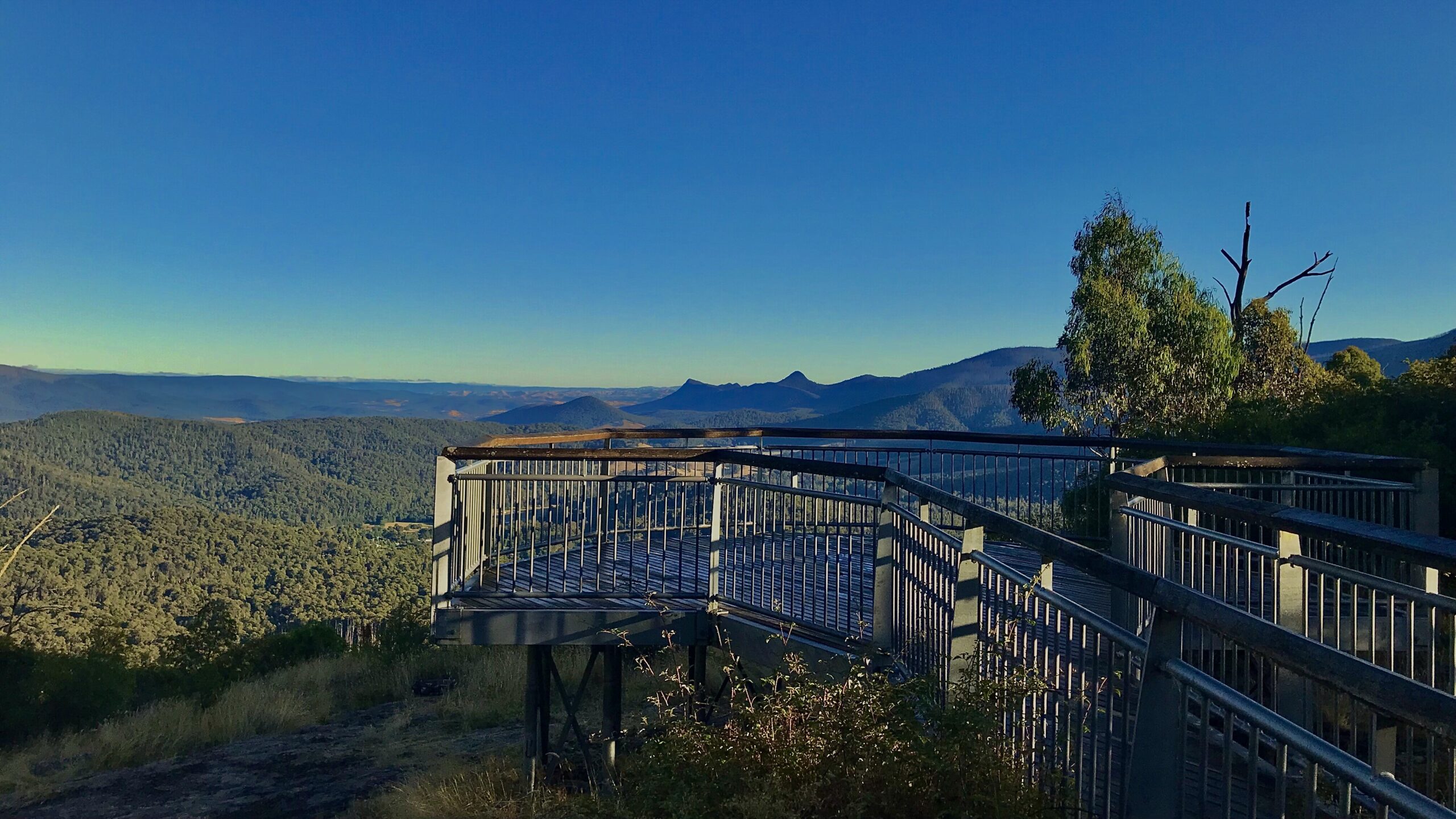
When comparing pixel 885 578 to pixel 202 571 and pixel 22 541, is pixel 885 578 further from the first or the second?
pixel 202 571

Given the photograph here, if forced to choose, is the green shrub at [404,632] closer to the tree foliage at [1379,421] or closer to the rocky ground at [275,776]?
the rocky ground at [275,776]

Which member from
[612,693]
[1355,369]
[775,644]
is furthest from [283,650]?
[1355,369]

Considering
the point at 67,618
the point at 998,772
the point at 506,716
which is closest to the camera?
the point at 998,772

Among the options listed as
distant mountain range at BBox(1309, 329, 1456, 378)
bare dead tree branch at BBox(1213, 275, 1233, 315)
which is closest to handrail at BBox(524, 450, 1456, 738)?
bare dead tree branch at BBox(1213, 275, 1233, 315)

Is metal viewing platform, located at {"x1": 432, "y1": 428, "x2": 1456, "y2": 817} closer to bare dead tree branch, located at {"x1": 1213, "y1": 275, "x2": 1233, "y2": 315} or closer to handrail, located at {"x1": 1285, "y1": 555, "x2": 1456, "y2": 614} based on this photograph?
handrail, located at {"x1": 1285, "y1": 555, "x2": 1456, "y2": 614}

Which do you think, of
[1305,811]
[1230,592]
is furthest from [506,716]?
[1305,811]

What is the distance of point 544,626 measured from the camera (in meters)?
7.37

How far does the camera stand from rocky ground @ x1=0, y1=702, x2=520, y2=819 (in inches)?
441

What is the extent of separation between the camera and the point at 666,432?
436 inches

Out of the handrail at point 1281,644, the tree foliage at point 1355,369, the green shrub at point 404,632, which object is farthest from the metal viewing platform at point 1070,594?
the green shrub at point 404,632

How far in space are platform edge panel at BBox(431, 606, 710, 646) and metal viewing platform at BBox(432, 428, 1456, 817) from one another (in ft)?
0.07

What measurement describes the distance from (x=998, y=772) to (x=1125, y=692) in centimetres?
82

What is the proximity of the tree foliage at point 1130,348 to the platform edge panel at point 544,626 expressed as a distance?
1624cm

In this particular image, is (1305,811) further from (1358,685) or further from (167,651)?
(167,651)
